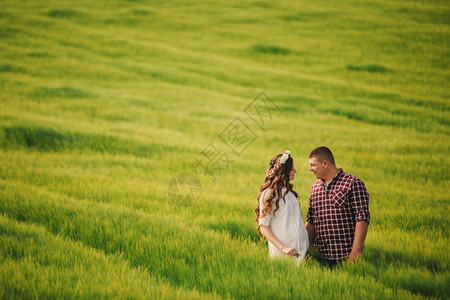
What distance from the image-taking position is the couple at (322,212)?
350cm

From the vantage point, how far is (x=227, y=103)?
14273 millimetres

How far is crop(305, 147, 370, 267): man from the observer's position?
3.51 meters

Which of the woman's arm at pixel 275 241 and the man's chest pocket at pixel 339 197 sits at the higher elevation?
the man's chest pocket at pixel 339 197

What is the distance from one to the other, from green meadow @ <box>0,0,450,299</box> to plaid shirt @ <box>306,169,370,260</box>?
275mm

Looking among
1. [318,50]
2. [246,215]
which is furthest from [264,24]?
[246,215]

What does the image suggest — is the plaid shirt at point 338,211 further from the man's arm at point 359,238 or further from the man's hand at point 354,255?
the man's hand at point 354,255

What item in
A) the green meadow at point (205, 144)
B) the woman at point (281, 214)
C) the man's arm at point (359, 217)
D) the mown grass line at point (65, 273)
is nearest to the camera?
the mown grass line at point (65, 273)

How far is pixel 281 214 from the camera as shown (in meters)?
3.57

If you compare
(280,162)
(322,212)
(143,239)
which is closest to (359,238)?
(322,212)

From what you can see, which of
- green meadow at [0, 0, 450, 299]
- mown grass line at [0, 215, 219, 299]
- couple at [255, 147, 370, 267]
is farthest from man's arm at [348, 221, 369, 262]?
mown grass line at [0, 215, 219, 299]

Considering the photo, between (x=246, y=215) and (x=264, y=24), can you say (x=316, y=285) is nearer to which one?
(x=246, y=215)

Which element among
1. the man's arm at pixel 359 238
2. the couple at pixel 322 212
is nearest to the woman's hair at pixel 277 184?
the couple at pixel 322 212

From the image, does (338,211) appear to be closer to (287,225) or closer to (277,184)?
(287,225)

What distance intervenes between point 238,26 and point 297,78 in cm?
1163
